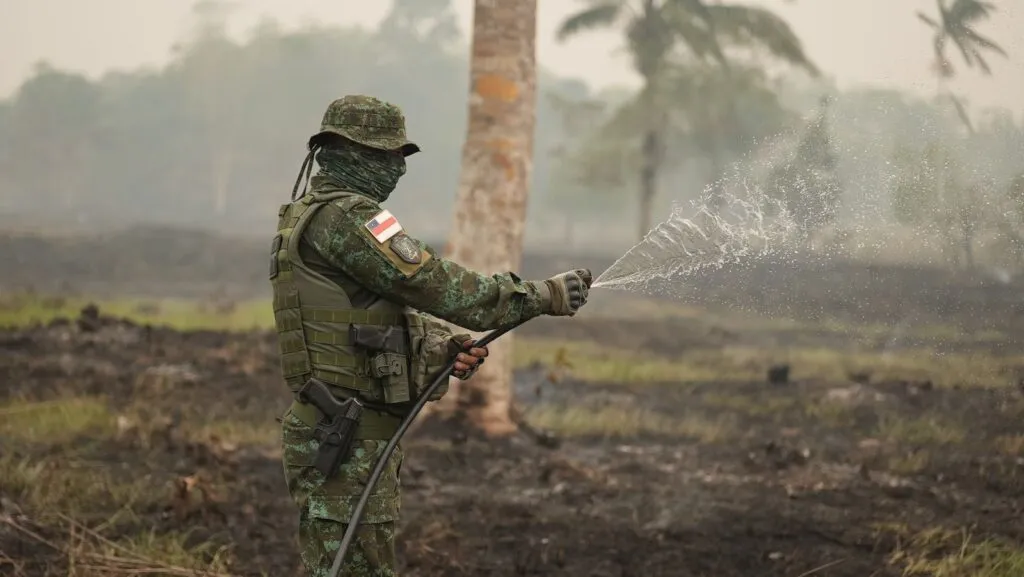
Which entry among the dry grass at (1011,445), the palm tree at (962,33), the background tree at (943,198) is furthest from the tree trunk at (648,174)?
the background tree at (943,198)

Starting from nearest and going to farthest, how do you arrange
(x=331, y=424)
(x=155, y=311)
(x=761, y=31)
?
(x=331, y=424) → (x=155, y=311) → (x=761, y=31)

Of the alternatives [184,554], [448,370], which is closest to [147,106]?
[184,554]

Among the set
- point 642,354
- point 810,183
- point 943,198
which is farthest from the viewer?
point 642,354

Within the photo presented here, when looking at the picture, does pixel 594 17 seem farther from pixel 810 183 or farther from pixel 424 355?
pixel 424 355

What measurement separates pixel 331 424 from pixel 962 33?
545cm

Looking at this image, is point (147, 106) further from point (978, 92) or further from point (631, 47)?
point (978, 92)

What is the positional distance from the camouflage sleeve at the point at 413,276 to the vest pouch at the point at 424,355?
0.12 m

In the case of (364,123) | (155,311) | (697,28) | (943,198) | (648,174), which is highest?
(697,28)

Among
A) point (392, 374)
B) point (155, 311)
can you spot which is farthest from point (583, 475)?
point (155, 311)

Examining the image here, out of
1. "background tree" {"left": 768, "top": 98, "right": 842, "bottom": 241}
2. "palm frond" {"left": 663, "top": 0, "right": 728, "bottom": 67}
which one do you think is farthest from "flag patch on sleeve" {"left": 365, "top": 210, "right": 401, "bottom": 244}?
"palm frond" {"left": 663, "top": 0, "right": 728, "bottom": 67}

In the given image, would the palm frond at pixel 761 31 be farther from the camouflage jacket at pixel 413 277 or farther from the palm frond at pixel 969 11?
the camouflage jacket at pixel 413 277

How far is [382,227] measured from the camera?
3.39 metres

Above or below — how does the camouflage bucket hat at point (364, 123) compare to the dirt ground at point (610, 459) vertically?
above

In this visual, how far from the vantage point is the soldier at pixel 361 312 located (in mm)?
3451
